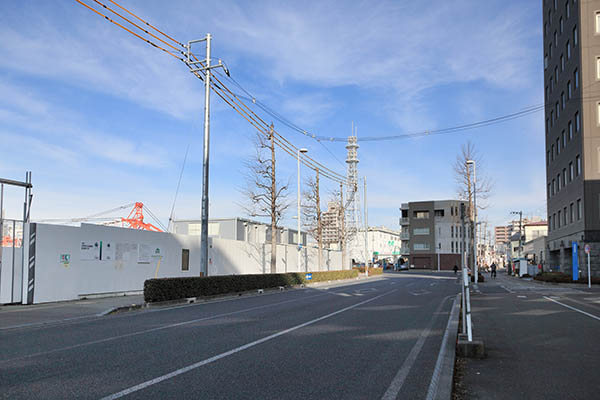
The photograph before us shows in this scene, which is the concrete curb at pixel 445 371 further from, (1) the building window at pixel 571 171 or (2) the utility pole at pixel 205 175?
(1) the building window at pixel 571 171

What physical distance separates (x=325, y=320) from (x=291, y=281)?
1736 cm

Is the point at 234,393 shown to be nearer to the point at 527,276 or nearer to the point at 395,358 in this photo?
the point at 395,358

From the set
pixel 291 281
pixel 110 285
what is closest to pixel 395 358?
pixel 110 285

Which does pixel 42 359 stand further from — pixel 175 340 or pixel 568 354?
pixel 568 354

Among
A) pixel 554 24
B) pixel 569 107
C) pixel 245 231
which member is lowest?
pixel 245 231

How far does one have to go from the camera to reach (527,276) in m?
47.4

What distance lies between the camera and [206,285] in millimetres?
20312

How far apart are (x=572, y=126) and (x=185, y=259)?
31.6 meters

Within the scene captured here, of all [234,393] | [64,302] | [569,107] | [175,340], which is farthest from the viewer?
[569,107]

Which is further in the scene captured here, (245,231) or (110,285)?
(245,231)

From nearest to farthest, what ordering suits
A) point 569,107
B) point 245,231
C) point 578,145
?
1. point 578,145
2. point 569,107
3. point 245,231

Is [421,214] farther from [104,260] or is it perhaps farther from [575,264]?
[104,260]

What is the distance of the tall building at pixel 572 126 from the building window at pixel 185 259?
2677 cm

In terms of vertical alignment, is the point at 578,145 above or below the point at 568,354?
above
